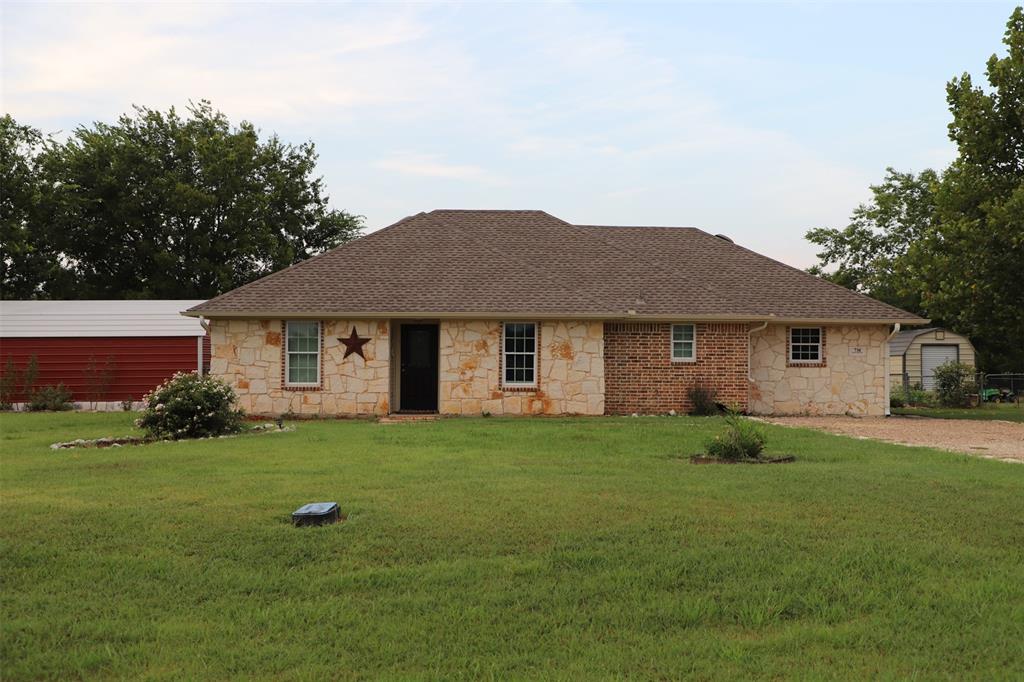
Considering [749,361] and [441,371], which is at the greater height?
[749,361]

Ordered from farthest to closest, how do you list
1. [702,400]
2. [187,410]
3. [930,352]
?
[930,352]
[702,400]
[187,410]

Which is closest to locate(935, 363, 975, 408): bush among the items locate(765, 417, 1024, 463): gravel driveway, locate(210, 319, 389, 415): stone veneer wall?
locate(765, 417, 1024, 463): gravel driveway

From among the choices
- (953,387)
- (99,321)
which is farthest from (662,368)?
(99,321)

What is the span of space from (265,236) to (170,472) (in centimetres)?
2968

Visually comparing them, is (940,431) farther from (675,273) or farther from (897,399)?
(897,399)

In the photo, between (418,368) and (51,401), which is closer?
(418,368)

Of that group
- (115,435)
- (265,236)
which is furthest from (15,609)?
(265,236)

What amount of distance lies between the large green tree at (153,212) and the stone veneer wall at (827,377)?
24.4 meters

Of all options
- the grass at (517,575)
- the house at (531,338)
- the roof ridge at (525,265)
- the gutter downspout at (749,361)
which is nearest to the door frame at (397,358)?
→ the house at (531,338)

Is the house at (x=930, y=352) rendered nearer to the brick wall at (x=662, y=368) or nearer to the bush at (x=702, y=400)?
the brick wall at (x=662, y=368)

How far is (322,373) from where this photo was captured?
68.6ft

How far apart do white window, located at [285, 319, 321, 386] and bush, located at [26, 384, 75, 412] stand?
809 cm

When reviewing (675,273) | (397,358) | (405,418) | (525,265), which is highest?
(525,265)

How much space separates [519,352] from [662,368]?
353 cm
